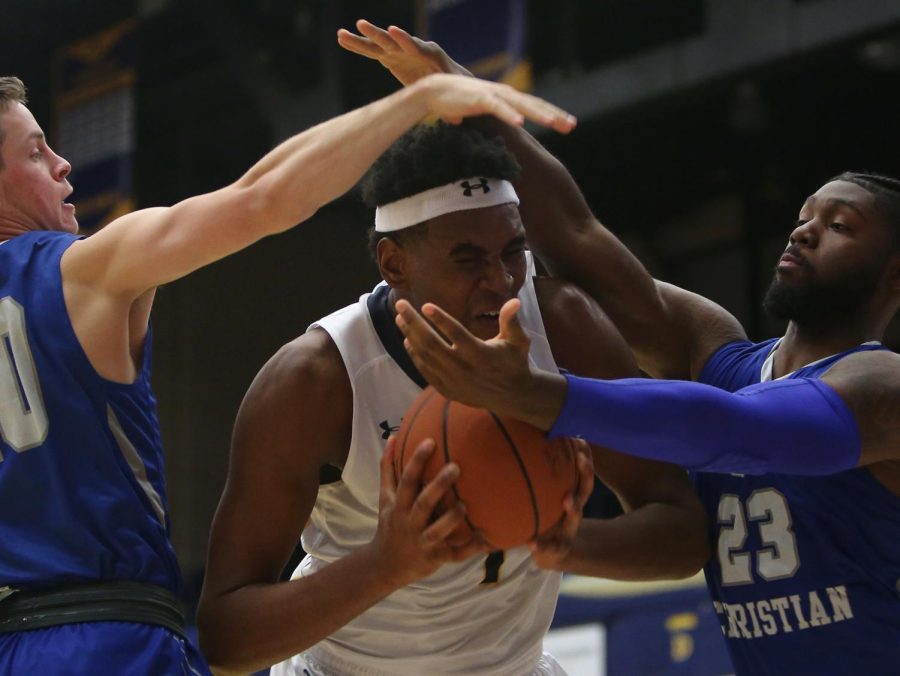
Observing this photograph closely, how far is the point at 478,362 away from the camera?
102 inches

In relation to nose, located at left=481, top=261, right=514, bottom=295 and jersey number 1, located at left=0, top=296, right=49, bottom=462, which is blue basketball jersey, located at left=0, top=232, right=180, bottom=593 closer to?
jersey number 1, located at left=0, top=296, right=49, bottom=462

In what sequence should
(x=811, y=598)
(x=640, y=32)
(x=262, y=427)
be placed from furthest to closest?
(x=640, y=32), (x=811, y=598), (x=262, y=427)

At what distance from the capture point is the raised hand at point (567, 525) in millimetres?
2773

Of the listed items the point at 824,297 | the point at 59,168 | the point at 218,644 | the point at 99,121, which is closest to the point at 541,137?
the point at 99,121

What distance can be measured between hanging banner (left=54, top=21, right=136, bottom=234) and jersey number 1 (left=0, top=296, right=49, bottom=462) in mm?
7004

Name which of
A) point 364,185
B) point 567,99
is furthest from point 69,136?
point 364,185

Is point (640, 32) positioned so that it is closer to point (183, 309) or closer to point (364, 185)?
point (183, 309)

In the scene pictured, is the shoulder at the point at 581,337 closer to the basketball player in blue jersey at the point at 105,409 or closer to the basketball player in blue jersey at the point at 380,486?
the basketball player in blue jersey at the point at 380,486

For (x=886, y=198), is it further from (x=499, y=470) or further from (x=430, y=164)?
(x=499, y=470)

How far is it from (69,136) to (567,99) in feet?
12.5

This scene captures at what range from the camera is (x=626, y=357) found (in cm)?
347

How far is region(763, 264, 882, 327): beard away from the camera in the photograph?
3.66 m

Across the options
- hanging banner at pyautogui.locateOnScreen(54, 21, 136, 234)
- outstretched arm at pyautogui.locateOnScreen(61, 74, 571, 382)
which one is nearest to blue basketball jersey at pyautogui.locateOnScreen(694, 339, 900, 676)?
outstretched arm at pyautogui.locateOnScreen(61, 74, 571, 382)

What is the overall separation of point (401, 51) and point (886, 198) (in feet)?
4.52
